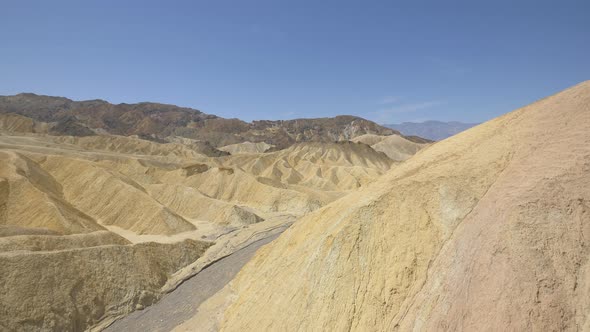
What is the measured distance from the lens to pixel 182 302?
2147cm

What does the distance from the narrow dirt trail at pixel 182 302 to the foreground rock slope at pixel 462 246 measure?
3.45m

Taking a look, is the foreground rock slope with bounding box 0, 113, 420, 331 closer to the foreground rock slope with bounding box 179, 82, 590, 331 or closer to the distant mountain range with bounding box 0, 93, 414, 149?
the foreground rock slope with bounding box 179, 82, 590, 331

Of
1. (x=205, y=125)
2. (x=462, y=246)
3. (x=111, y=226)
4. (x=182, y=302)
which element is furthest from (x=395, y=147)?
(x=462, y=246)

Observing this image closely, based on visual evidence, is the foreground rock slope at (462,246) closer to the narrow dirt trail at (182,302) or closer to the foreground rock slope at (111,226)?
the narrow dirt trail at (182,302)

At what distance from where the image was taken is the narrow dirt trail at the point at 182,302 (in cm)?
1956

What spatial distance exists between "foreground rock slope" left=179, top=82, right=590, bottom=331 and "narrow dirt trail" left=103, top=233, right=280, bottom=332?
11.3 ft

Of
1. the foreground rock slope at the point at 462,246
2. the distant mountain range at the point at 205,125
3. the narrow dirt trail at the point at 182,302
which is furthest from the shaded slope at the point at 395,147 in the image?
the foreground rock slope at the point at 462,246

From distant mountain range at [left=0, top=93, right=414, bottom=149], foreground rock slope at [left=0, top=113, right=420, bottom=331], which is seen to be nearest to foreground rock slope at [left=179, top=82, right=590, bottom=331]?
foreground rock slope at [left=0, top=113, right=420, bottom=331]

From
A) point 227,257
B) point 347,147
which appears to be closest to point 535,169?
point 227,257

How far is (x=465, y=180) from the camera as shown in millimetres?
13375

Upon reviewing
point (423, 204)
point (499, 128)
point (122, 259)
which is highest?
point (499, 128)

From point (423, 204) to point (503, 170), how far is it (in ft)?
9.65

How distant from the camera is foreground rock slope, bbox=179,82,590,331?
984 cm

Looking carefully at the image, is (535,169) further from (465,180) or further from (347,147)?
(347,147)
